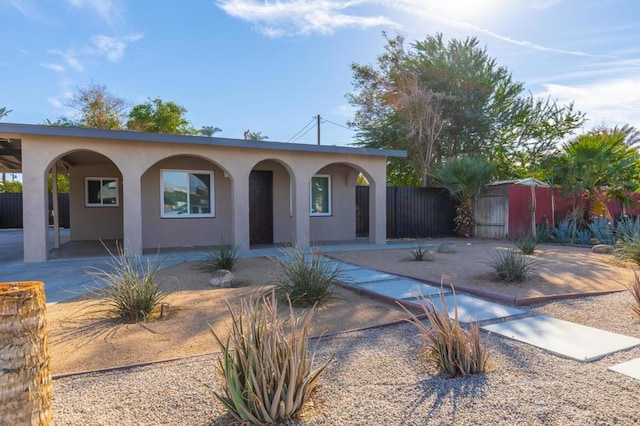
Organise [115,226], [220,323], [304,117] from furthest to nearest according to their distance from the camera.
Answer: [304,117] < [115,226] < [220,323]

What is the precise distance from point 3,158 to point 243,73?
1124 centimetres

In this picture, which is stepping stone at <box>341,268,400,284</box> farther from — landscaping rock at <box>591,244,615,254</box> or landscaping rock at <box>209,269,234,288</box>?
landscaping rock at <box>591,244,615,254</box>

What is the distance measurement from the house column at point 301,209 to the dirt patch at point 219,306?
2.05m

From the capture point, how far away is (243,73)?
20.2 meters

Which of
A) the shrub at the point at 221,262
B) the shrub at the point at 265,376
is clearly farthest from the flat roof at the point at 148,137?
the shrub at the point at 265,376

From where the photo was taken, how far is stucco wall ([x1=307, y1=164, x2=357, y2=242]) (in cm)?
1355

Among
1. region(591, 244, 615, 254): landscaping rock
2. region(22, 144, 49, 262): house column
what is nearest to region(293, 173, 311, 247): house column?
region(22, 144, 49, 262): house column

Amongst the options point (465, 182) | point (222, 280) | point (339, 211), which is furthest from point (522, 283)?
point (465, 182)

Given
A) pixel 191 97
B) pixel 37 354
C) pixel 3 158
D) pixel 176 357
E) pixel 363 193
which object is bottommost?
pixel 176 357

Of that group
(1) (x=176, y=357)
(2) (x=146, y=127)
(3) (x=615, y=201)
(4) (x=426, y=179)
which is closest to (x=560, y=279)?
(1) (x=176, y=357)

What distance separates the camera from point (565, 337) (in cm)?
412

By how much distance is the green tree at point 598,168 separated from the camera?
1302 cm

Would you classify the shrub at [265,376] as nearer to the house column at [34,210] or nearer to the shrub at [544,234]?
the house column at [34,210]

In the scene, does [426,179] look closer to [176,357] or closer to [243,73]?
[243,73]
